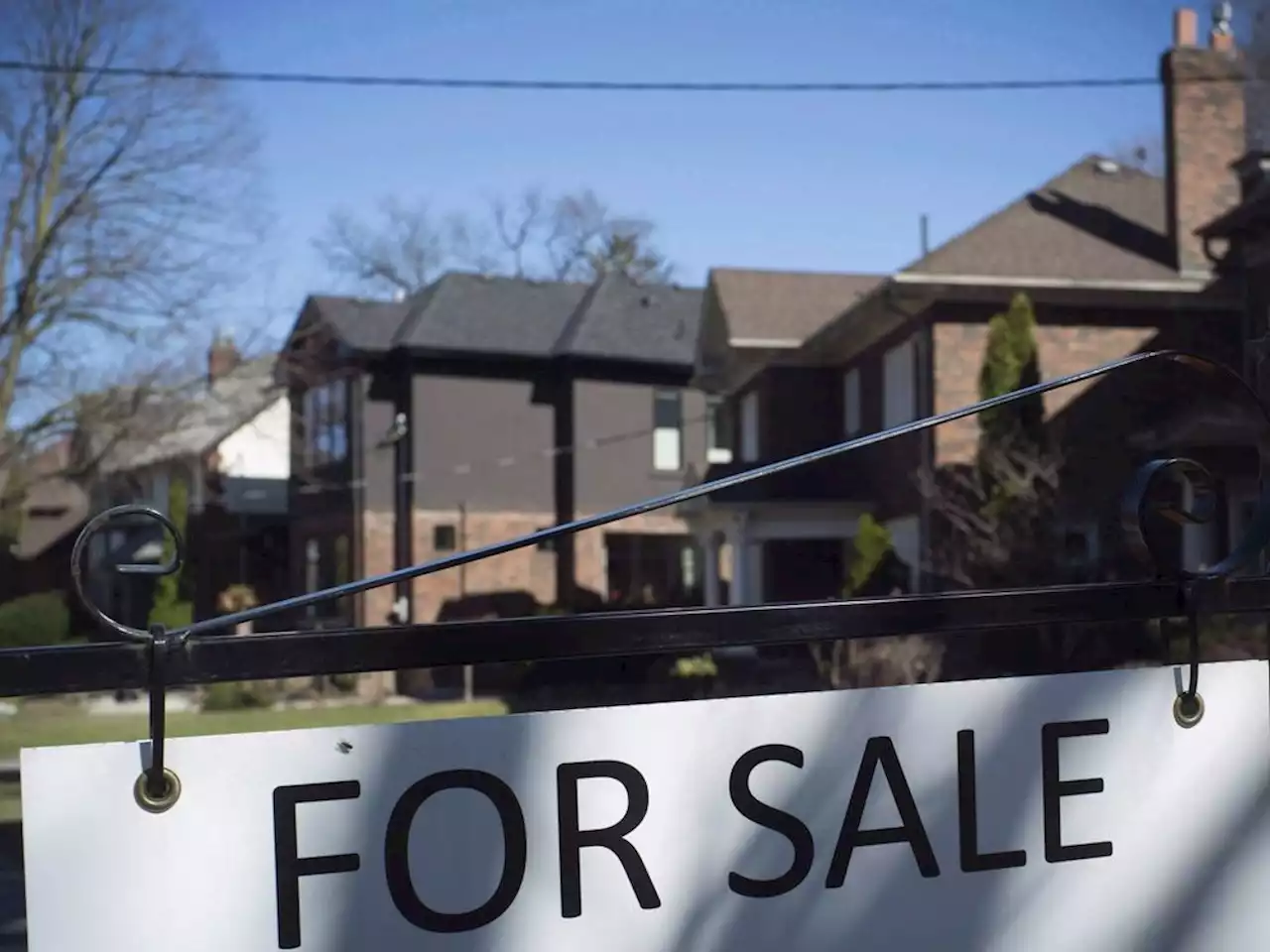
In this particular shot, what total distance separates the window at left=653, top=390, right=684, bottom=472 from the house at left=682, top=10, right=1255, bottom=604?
20.8ft

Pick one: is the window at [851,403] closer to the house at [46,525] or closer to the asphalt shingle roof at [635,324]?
the asphalt shingle roof at [635,324]

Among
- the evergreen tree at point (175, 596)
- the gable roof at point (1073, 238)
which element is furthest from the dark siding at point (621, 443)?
the gable roof at point (1073, 238)

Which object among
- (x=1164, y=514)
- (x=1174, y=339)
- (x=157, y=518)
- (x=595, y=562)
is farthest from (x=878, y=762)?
(x=595, y=562)

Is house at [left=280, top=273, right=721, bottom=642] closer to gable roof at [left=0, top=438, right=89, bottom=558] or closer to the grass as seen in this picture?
gable roof at [left=0, top=438, right=89, bottom=558]

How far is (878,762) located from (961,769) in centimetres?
12

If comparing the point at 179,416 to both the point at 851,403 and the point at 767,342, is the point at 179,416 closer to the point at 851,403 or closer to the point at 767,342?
the point at 767,342

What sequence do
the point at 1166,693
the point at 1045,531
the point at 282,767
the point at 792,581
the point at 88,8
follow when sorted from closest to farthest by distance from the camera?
1. the point at 282,767
2. the point at 1166,693
3. the point at 1045,531
4. the point at 88,8
5. the point at 792,581

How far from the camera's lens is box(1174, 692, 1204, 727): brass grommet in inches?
68.6

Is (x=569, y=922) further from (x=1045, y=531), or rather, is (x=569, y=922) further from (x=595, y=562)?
(x=595, y=562)

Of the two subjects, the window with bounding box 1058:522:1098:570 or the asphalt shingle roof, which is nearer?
the window with bounding box 1058:522:1098:570

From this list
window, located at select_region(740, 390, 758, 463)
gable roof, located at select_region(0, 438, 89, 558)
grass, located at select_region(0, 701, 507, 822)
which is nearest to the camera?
grass, located at select_region(0, 701, 507, 822)

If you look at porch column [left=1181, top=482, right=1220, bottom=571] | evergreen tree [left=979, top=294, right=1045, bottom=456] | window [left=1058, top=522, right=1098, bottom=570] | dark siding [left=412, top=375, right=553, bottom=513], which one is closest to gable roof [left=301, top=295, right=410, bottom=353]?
dark siding [left=412, top=375, right=553, bottom=513]

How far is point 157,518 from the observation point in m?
1.52

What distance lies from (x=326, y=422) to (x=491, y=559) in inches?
216
